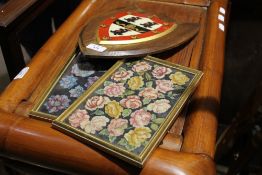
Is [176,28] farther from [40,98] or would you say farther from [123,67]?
[40,98]

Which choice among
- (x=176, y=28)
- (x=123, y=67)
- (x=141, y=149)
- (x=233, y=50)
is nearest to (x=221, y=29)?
(x=176, y=28)

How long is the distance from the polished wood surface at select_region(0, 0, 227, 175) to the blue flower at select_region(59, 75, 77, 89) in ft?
0.22

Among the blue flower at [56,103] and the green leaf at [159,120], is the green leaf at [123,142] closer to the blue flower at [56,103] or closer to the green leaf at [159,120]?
the green leaf at [159,120]

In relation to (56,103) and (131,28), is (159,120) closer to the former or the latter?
(56,103)

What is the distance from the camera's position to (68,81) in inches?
34.8

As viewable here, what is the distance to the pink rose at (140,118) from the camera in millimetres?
Answer: 728

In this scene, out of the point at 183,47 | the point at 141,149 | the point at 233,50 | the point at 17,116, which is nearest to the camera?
the point at 141,149

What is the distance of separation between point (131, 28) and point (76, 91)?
10.9 inches

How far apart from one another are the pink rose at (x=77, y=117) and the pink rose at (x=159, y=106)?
0.46 feet

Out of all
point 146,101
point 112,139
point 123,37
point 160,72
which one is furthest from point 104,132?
point 123,37

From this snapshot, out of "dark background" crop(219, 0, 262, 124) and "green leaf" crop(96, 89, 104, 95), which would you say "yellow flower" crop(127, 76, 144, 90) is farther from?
"dark background" crop(219, 0, 262, 124)

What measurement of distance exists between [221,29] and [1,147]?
0.75 metres

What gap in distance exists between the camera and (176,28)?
3.37ft

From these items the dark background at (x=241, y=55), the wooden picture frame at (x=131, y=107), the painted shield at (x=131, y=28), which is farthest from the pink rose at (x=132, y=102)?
the dark background at (x=241, y=55)
